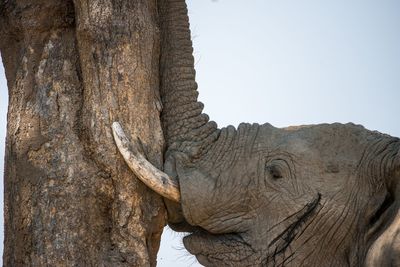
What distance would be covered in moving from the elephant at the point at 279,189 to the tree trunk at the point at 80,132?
0.56 ft

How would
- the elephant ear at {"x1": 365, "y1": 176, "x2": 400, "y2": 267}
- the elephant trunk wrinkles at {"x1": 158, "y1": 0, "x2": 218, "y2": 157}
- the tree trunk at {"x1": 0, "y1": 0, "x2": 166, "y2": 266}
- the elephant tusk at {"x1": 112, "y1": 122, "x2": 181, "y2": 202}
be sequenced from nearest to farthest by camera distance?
1. the elephant ear at {"x1": 365, "y1": 176, "x2": 400, "y2": 267}
2. the elephant tusk at {"x1": 112, "y1": 122, "x2": 181, "y2": 202}
3. the tree trunk at {"x1": 0, "y1": 0, "x2": 166, "y2": 266}
4. the elephant trunk wrinkles at {"x1": 158, "y1": 0, "x2": 218, "y2": 157}

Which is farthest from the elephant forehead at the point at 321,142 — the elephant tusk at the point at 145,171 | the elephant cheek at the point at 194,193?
the elephant tusk at the point at 145,171

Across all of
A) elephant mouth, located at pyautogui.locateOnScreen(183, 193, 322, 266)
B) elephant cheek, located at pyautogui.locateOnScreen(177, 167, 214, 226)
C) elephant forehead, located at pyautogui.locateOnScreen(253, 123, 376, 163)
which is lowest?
elephant mouth, located at pyautogui.locateOnScreen(183, 193, 322, 266)

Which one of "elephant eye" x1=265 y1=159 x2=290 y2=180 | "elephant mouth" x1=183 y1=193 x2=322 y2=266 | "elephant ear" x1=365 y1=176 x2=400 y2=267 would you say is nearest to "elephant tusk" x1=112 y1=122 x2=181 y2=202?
"elephant mouth" x1=183 y1=193 x2=322 y2=266

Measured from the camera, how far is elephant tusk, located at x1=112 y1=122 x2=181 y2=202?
22.6 feet

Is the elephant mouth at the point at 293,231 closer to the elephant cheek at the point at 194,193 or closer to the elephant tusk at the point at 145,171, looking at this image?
the elephant cheek at the point at 194,193

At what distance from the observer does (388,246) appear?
6453 millimetres

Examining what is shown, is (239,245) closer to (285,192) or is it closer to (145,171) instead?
(285,192)

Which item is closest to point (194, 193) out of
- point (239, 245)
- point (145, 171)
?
point (145, 171)

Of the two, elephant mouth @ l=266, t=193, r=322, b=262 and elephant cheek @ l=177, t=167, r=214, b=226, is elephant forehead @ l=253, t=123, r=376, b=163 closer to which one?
elephant mouth @ l=266, t=193, r=322, b=262

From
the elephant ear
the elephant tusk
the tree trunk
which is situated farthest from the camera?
the tree trunk

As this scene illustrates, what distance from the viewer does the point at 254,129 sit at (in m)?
7.36

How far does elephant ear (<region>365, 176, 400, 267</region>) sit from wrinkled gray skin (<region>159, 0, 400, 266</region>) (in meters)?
0.21

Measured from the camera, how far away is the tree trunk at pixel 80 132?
701 cm
